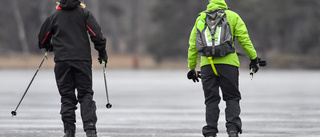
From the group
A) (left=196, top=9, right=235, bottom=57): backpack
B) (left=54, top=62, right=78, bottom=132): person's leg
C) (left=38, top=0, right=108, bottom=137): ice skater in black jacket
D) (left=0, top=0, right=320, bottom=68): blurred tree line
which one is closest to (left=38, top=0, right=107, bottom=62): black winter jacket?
(left=38, top=0, right=108, bottom=137): ice skater in black jacket

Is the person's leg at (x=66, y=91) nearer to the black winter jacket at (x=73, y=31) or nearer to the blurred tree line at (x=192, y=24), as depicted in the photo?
the black winter jacket at (x=73, y=31)

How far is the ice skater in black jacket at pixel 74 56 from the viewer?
8625 mm

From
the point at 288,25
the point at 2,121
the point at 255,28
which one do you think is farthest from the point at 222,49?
the point at 288,25

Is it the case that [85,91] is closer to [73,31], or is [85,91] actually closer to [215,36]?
[73,31]

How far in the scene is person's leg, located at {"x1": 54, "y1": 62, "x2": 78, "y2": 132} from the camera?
8.66 metres

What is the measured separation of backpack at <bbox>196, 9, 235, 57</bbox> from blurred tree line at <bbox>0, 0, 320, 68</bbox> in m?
41.9

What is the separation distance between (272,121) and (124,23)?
8150cm

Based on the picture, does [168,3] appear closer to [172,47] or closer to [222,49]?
[172,47]

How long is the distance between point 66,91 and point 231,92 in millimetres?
1802

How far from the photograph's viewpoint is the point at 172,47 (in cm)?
6038

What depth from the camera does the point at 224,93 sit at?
8602mm

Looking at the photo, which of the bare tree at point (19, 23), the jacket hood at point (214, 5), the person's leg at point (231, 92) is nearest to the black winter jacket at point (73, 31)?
the jacket hood at point (214, 5)

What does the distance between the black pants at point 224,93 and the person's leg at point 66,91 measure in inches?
57.4

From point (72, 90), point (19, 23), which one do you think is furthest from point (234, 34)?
point (19, 23)
